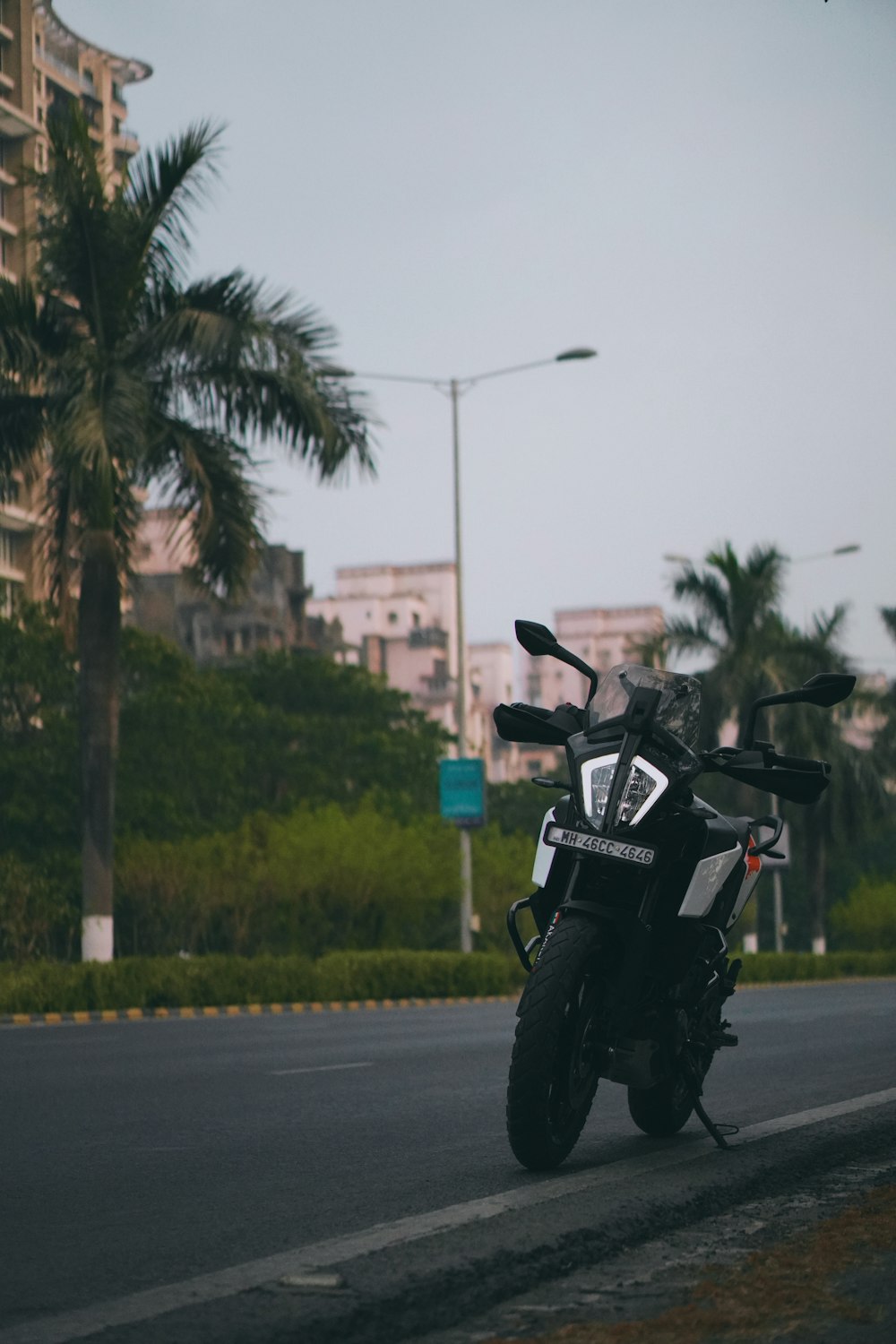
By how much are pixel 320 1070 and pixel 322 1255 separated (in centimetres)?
710

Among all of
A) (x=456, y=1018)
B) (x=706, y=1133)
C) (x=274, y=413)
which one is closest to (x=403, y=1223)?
(x=706, y=1133)

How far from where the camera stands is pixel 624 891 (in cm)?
642

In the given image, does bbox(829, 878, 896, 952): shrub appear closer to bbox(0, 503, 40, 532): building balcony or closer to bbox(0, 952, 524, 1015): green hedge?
bbox(0, 503, 40, 532): building balcony

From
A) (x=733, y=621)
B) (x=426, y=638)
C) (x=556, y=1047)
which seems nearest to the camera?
(x=556, y=1047)

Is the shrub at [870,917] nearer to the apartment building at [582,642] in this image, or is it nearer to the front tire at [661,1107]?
the front tire at [661,1107]

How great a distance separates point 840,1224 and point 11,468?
2106 cm

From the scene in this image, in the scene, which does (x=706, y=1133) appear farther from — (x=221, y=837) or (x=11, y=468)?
(x=221, y=837)

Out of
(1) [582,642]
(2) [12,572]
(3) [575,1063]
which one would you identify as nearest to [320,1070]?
(3) [575,1063]

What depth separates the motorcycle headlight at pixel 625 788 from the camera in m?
6.27

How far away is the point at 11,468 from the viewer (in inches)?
990

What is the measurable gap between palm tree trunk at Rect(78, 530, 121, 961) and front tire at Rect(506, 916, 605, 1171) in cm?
1865

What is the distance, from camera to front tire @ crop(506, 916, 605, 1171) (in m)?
6.05

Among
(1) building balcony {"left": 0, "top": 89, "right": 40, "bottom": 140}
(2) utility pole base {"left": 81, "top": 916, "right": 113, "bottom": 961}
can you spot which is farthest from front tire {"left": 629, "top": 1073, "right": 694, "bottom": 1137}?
(1) building balcony {"left": 0, "top": 89, "right": 40, "bottom": 140}

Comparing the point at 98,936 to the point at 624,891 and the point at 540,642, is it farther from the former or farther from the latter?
the point at 624,891
